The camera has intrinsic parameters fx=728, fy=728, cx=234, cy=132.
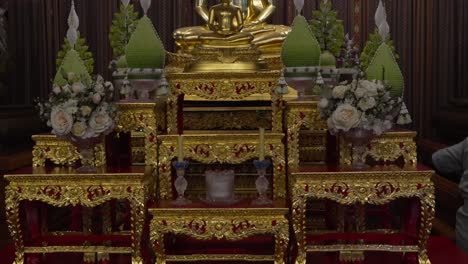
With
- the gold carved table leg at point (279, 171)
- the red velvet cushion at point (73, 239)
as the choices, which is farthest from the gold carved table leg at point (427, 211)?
the red velvet cushion at point (73, 239)

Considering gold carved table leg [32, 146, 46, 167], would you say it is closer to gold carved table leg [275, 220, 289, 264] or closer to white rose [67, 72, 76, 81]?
white rose [67, 72, 76, 81]

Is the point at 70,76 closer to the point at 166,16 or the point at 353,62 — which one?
the point at 353,62

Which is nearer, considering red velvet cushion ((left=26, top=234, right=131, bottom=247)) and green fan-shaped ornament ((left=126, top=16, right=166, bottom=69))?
red velvet cushion ((left=26, top=234, right=131, bottom=247))

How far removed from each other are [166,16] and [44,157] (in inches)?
116

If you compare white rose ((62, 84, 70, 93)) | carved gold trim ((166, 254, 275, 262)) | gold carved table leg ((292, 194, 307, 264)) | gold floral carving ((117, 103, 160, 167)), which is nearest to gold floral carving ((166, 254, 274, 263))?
carved gold trim ((166, 254, 275, 262))

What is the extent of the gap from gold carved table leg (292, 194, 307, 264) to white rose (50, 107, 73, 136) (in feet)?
3.14

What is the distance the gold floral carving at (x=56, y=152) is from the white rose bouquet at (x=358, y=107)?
3.29 ft

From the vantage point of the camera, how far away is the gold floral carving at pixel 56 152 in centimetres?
321

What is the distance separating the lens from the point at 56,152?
3238 mm

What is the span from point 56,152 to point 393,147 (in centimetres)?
148

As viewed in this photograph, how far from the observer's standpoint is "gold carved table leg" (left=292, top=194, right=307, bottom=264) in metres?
2.85

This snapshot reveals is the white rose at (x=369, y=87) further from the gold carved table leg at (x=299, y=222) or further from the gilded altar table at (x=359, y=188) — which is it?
the gold carved table leg at (x=299, y=222)

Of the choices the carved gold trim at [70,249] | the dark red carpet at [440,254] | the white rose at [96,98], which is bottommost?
the dark red carpet at [440,254]

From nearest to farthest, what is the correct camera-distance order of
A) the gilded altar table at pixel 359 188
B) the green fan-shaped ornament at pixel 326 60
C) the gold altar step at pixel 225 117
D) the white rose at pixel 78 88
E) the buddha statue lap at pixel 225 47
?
the gilded altar table at pixel 359 188
the white rose at pixel 78 88
the green fan-shaped ornament at pixel 326 60
the buddha statue lap at pixel 225 47
the gold altar step at pixel 225 117
